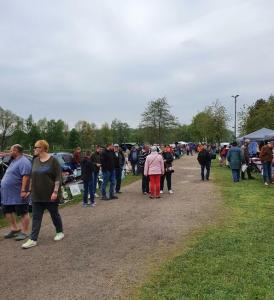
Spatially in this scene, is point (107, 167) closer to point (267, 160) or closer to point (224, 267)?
point (267, 160)

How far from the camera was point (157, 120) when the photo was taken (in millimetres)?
59438

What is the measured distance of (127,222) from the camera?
9781 millimetres

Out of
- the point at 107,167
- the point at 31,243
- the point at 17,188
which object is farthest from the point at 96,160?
the point at 31,243

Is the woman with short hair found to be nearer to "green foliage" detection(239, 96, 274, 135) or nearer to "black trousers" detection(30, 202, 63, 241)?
"black trousers" detection(30, 202, 63, 241)

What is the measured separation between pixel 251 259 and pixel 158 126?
53161 mm

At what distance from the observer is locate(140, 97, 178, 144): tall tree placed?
194 ft

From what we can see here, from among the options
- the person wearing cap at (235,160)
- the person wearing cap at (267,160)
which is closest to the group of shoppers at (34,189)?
the person wearing cap at (267,160)

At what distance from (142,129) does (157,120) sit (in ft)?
7.86

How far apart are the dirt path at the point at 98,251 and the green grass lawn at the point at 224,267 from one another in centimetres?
35

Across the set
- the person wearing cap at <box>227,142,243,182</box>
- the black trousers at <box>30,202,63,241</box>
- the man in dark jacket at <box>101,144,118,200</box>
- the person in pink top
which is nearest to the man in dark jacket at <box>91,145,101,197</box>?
the man in dark jacket at <box>101,144,118,200</box>

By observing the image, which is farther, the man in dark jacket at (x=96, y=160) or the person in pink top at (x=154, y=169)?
the person in pink top at (x=154, y=169)

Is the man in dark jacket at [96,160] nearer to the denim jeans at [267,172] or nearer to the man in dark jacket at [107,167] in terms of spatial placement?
the man in dark jacket at [107,167]

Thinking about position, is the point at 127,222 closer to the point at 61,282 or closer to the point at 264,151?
the point at 61,282

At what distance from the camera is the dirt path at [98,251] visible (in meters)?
5.55
